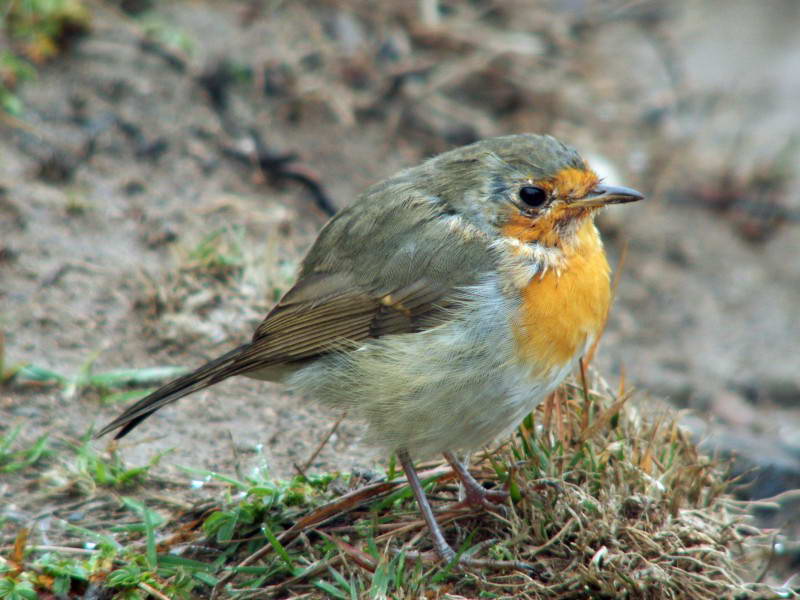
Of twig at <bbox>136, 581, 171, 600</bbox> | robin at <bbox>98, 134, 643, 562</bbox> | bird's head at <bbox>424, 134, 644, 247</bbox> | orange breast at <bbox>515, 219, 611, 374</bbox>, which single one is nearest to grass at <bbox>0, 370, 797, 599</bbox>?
twig at <bbox>136, 581, 171, 600</bbox>

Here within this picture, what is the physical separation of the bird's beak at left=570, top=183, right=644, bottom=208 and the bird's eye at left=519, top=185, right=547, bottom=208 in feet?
0.36

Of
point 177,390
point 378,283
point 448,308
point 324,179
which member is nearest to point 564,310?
point 448,308

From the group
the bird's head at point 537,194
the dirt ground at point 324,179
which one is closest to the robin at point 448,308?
the bird's head at point 537,194

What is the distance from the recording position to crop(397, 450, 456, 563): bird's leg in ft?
11.0

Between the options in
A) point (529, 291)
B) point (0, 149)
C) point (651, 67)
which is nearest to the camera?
point (529, 291)

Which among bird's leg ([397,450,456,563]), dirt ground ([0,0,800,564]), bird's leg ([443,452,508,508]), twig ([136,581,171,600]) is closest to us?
twig ([136,581,171,600])

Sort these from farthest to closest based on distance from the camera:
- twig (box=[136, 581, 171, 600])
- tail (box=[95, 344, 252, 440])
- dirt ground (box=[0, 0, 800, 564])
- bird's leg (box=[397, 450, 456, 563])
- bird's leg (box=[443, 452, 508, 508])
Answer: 1. dirt ground (box=[0, 0, 800, 564])
2. tail (box=[95, 344, 252, 440])
3. bird's leg (box=[443, 452, 508, 508])
4. bird's leg (box=[397, 450, 456, 563])
5. twig (box=[136, 581, 171, 600])

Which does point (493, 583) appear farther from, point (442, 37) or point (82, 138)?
point (442, 37)

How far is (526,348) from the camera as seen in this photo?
3379mm

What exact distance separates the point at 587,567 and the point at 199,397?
1.95 meters

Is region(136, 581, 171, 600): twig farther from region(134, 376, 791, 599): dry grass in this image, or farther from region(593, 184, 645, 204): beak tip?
region(593, 184, 645, 204): beak tip

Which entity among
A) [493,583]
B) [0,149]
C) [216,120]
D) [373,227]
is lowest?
[493,583]

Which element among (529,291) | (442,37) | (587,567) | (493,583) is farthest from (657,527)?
(442,37)

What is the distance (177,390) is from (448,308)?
Answer: 3.24ft
